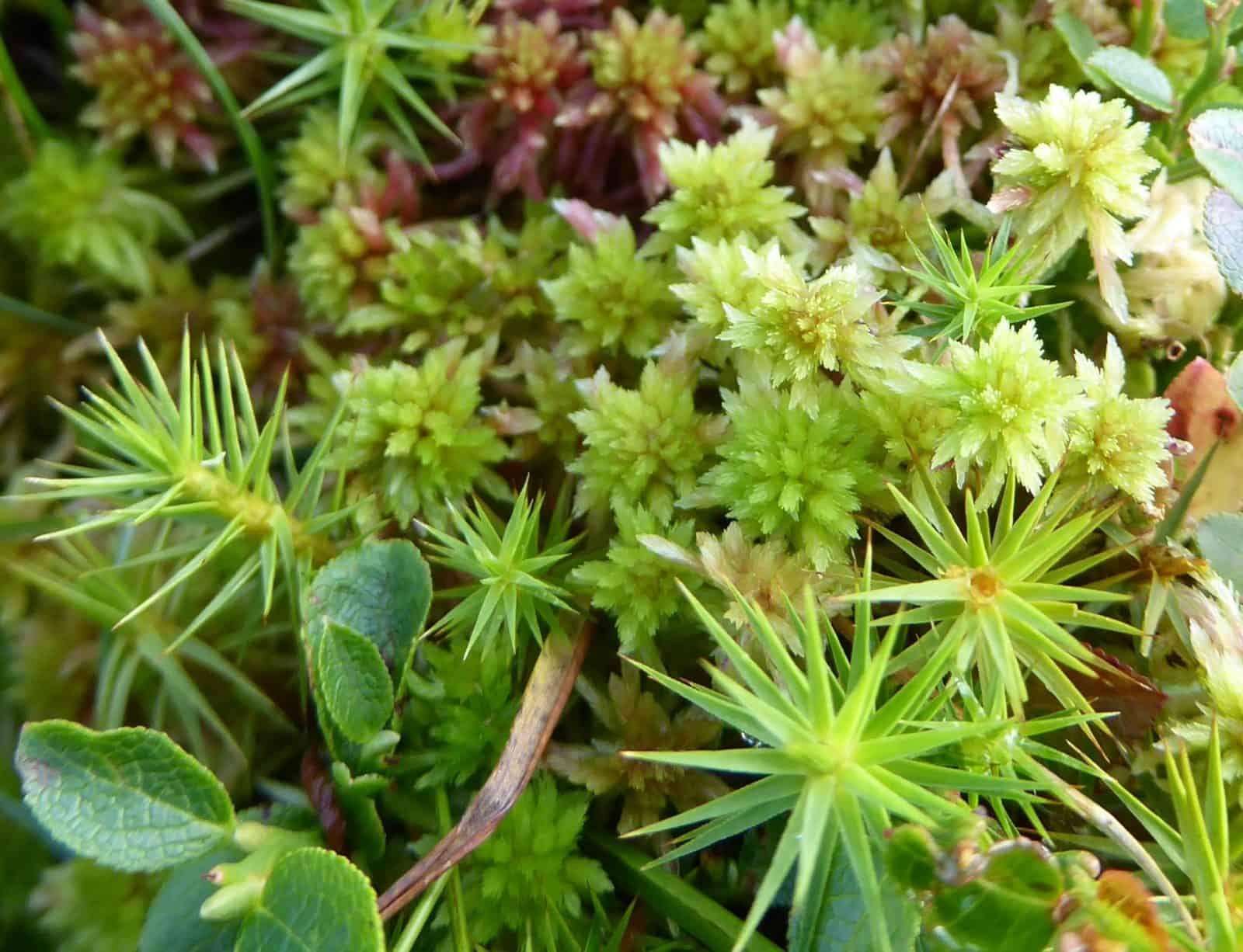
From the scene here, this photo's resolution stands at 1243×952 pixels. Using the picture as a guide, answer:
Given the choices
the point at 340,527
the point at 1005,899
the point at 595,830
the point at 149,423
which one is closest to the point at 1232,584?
the point at 1005,899

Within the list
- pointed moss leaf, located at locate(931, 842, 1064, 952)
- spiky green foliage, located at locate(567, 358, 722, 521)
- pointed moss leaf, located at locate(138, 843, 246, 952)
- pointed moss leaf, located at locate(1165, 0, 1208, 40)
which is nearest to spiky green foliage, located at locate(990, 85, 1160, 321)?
pointed moss leaf, located at locate(1165, 0, 1208, 40)

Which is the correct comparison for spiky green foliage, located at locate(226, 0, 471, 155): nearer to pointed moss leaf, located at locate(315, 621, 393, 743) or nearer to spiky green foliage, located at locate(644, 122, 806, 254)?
spiky green foliage, located at locate(644, 122, 806, 254)

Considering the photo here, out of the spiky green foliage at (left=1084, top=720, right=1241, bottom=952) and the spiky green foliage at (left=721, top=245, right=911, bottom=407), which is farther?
the spiky green foliage at (left=721, top=245, right=911, bottom=407)

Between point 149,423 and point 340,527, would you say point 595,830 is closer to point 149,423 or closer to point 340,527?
point 340,527

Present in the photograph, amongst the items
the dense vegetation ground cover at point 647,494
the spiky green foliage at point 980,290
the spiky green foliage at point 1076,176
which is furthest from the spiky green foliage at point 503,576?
the spiky green foliage at point 1076,176

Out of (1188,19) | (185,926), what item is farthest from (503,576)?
(1188,19)

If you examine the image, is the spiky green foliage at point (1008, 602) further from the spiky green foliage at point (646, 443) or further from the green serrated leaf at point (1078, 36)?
the green serrated leaf at point (1078, 36)
